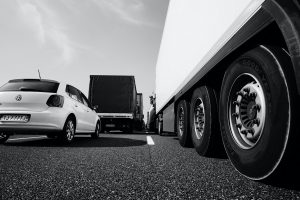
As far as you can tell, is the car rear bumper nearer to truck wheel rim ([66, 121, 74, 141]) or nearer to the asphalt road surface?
truck wheel rim ([66, 121, 74, 141])

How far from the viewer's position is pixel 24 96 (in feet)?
19.4

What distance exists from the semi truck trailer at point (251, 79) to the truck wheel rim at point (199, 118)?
1.08 feet

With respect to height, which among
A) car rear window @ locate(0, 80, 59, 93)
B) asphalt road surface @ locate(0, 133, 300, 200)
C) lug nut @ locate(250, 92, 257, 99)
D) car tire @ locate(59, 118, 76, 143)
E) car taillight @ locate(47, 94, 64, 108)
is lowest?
asphalt road surface @ locate(0, 133, 300, 200)

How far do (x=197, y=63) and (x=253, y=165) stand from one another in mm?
2057

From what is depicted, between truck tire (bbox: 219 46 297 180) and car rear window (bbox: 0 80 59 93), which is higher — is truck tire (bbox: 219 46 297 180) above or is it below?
below

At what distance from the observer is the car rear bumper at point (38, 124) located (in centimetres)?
575

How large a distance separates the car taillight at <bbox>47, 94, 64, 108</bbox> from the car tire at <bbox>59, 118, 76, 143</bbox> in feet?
1.64

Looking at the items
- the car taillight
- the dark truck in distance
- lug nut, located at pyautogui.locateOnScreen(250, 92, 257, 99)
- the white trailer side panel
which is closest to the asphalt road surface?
lug nut, located at pyautogui.locateOnScreen(250, 92, 257, 99)

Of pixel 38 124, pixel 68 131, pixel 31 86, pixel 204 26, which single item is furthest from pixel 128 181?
pixel 31 86

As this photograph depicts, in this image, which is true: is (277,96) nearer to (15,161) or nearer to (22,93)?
(15,161)

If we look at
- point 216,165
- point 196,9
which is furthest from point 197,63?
point 216,165

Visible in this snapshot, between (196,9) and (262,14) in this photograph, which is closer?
(262,14)

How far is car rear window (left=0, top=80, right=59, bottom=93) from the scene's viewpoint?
20.1 ft

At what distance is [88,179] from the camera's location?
264cm
